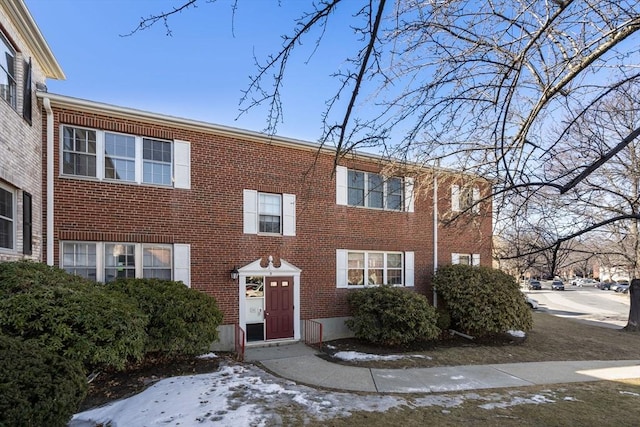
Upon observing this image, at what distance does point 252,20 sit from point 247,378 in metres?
6.90

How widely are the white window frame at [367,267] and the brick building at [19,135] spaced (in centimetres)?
853

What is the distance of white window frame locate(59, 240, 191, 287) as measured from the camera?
31.7ft

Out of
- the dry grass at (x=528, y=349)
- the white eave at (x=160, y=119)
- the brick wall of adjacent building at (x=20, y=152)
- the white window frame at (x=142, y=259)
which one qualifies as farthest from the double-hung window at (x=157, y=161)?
the dry grass at (x=528, y=349)

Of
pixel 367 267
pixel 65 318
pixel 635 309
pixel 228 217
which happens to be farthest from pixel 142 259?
pixel 635 309

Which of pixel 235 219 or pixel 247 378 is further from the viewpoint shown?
pixel 235 219

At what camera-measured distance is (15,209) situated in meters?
7.66

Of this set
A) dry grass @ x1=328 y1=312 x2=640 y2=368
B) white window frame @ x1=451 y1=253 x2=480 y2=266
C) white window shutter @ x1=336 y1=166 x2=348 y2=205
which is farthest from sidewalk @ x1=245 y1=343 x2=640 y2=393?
white window frame @ x1=451 y1=253 x2=480 y2=266

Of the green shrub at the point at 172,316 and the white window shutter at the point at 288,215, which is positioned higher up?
the white window shutter at the point at 288,215

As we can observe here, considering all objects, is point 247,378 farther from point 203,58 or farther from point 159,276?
point 203,58

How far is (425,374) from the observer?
9.27 metres

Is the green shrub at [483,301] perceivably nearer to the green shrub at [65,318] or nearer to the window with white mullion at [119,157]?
the green shrub at [65,318]

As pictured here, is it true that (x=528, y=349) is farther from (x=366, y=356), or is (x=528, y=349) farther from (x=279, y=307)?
(x=279, y=307)

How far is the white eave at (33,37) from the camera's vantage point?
7.39 metres

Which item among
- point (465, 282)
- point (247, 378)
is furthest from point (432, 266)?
point (247, 378)
